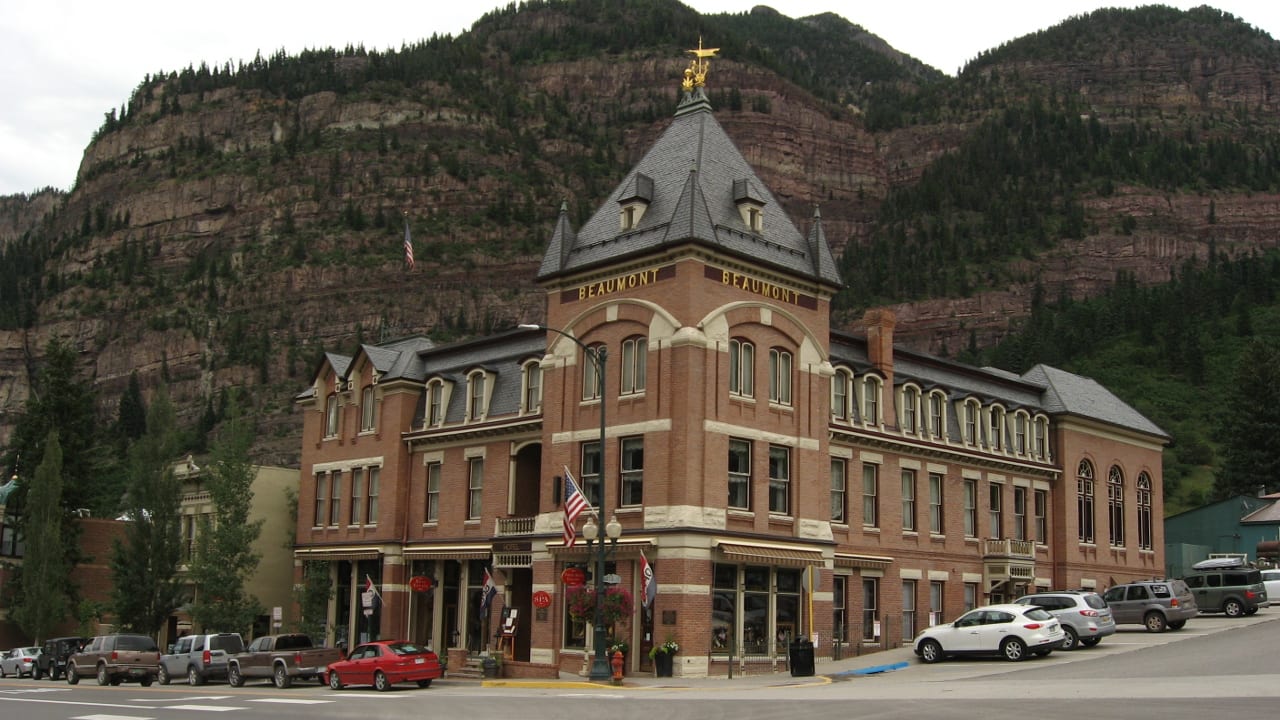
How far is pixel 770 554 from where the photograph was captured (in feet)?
129

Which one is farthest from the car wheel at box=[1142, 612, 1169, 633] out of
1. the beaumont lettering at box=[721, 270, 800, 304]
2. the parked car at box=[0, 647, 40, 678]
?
the parked car at box=[0, 647, 40, 678]

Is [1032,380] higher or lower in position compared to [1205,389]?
lower

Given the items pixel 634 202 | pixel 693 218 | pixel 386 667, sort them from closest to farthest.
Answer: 1. pixel 386 667
2. pixel 693 218
3. pixel 634 202

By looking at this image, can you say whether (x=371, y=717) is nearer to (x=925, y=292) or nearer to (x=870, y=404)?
(x=870, y=404)

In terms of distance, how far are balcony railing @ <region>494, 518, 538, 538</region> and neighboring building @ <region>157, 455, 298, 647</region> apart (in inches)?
654

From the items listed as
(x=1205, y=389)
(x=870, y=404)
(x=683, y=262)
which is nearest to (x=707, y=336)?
(x=683, y=262)

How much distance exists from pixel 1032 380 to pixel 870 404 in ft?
42.0

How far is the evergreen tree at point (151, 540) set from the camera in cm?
5366

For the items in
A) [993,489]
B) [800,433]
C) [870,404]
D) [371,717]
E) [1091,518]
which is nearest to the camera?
[371,717]

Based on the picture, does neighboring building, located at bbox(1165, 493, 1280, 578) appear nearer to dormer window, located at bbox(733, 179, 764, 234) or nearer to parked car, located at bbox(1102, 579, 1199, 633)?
parked car, located at bbox(1102, 579, 1199, 633)

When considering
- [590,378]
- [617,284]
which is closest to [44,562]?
[590,378]

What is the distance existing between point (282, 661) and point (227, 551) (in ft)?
39.6

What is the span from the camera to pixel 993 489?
5234 centimetres

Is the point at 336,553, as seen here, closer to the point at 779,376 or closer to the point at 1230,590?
the point at 779,376
